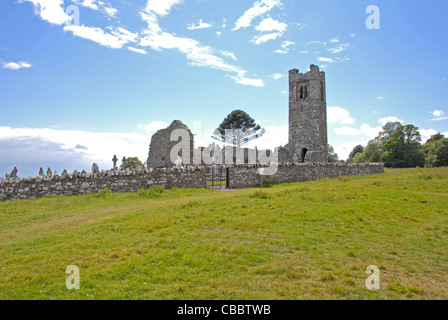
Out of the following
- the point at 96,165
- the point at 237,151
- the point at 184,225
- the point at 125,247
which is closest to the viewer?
the point at 125,247

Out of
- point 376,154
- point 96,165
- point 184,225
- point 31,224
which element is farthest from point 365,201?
point 376,154

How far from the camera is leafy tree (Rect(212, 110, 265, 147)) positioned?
61.4 m

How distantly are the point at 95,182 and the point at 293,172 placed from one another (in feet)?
50.2

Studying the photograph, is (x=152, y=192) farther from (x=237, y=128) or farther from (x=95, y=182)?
(x=237, y=128)

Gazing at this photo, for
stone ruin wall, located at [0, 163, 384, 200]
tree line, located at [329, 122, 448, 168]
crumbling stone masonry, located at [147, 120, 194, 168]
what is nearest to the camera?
stone ruin wall, located at [0, 163, 384, 200]

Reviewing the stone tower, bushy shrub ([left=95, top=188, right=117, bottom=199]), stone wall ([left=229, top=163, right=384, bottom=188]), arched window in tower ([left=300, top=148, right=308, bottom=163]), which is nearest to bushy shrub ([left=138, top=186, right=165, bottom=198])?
bushy shrub ([left=95, top=188, right=117, bottom=199])

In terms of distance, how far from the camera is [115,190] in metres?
16.2

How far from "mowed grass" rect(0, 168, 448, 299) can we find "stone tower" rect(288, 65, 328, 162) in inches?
1100

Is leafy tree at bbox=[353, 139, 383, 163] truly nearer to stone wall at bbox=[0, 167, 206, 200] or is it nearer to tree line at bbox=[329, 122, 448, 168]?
tree line at bbox=[329, 122, 448, 168]

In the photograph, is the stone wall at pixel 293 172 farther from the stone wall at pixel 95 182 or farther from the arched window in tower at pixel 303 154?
the arched window in tower at pixel 303 154

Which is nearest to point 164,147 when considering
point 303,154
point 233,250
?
point 303,154
